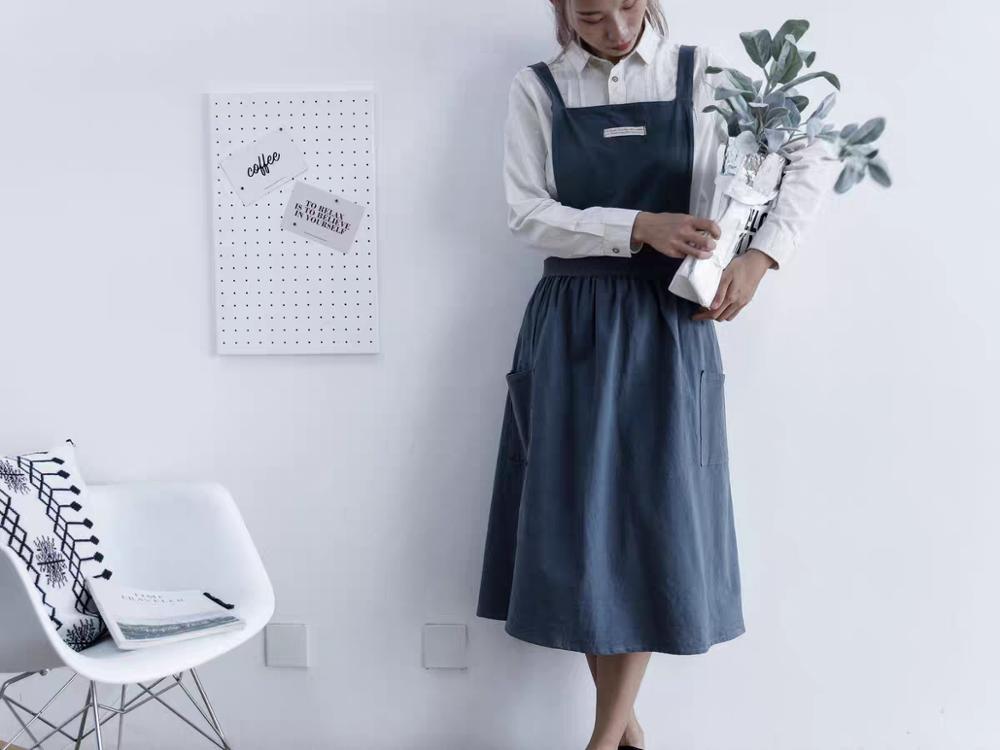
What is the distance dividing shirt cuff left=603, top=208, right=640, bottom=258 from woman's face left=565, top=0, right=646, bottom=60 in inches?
11.3

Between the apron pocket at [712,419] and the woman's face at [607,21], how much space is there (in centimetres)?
58

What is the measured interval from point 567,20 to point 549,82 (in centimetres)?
11

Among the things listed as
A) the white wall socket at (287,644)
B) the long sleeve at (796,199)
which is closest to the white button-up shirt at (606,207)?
the long sleeve at (796,199)

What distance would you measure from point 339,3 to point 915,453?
4.73 ft

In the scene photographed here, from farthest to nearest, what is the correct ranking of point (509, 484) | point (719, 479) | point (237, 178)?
1. point (237, 178)
2. point (509, 484)
3. point (719, 479)

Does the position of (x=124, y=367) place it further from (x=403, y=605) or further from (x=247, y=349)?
(x=403, y=605)

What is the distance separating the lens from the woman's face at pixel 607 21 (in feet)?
4.82

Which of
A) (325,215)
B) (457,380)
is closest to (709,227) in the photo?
(457,380)

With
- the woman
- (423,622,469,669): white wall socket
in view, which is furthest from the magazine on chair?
the woman

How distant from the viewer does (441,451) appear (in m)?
1.84

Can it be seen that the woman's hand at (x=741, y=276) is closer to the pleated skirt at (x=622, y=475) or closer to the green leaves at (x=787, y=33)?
the pleated skirt at (x=622, y=475)

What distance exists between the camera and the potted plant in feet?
4.59

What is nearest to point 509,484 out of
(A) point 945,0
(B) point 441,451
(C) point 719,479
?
(B) point 441,451

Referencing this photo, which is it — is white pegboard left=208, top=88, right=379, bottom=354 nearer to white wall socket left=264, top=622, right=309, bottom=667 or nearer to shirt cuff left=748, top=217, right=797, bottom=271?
white wall socket left=264, top=622, right=309, bottom=667
